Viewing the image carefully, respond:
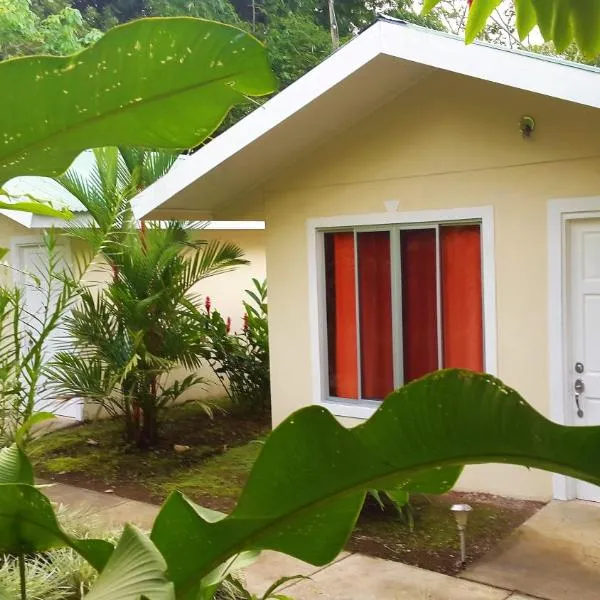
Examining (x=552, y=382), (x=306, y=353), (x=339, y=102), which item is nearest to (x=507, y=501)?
(x=552, y=382)

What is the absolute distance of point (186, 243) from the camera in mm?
7609

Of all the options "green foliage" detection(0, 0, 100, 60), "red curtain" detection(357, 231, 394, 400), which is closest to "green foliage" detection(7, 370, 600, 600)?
"red curtain" detection(357, 231, 394, 400)

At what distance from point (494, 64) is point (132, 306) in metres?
3.97

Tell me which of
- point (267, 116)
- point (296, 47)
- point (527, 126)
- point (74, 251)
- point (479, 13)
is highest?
point (296, 47)

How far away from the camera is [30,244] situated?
9.67m

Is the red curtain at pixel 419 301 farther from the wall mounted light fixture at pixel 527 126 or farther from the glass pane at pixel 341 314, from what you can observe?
the wall mounted light fixture at pixel 527 126

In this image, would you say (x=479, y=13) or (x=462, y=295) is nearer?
(x=479, y=13)

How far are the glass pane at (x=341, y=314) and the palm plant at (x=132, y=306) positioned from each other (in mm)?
1375

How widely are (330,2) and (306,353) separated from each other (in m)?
18.5

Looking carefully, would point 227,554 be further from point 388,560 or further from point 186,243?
point 186,243

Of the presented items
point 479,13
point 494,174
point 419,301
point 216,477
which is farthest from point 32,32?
point 479,13

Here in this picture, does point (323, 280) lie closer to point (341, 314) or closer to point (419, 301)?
point (341, 314)

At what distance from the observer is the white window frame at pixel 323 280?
608cm

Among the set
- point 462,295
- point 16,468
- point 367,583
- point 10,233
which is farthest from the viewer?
point 10,233
